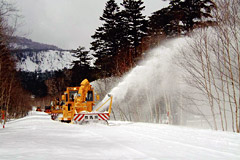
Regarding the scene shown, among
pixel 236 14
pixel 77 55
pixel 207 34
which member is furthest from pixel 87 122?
pixel 77 55

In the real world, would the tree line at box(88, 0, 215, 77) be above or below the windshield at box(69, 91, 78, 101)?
above

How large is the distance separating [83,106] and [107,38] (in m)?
16.7

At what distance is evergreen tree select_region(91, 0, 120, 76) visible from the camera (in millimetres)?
33500

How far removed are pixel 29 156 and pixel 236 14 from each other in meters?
9.65

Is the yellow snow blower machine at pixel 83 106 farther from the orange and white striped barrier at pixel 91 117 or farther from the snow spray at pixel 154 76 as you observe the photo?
the snow spray at pixel 154 76

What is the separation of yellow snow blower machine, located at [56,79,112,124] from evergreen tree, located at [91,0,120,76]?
11.1 metres

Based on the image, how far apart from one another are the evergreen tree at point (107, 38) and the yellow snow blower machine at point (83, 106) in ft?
36.3

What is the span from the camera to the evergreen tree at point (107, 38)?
110 feet

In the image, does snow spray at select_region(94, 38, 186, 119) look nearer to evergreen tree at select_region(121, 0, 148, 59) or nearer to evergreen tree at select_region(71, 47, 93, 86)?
evergreen tree at select_region(121, 0, 148, 59)

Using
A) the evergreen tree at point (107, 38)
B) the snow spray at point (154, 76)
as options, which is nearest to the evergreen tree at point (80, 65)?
the evergreen tree at point (107, 38)

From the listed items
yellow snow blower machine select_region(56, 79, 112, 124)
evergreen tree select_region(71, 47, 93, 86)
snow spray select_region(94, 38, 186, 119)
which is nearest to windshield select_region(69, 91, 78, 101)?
yellow snow blower machine select_region(56, 79, 112, 124)

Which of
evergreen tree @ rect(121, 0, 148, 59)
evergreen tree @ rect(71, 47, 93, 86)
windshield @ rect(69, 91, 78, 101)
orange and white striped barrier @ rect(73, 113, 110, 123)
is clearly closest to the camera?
orange and white striped barrier @ rect(73, 113, 110, 123)

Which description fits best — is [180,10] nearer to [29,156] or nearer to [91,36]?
[91,36]

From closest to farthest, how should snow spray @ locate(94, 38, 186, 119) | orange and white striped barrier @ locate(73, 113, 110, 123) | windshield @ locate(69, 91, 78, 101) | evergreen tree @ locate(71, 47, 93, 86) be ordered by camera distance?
1. orange and white striped barrier @ locate(73, 113, 110, 123)
2. snow spray @ locate(94, 38, 186, 119)
3. windshield @ locate(69, 91, 78, 101)
4. evergreen tree @ locate(71, 47, 93, 86)
